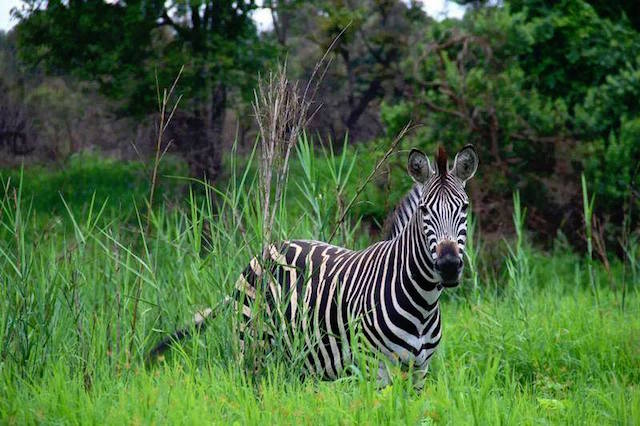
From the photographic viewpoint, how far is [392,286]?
4707 mm

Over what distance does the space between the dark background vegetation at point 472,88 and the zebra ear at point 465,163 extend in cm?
268

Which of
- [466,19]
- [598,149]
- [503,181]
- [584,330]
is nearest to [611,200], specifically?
[598,149]

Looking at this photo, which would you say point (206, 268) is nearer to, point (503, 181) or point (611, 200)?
point (503, 181)

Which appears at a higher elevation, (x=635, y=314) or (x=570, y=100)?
(x=570, y=100)

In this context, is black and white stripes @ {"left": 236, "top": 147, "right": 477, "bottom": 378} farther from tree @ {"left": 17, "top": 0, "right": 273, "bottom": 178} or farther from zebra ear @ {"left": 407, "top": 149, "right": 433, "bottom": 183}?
tree @ {"left": 17, "top": 0, "right": 273, "bottom": 178}

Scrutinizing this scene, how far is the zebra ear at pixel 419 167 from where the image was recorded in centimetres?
475

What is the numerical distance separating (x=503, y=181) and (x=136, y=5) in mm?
6855

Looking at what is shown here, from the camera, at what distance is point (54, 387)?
4184 millimetres

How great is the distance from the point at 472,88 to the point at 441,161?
21.2ft

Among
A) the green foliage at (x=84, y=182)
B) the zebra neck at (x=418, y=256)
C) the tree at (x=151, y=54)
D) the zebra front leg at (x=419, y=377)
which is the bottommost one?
the zebra front leg at (x=419, y=377)

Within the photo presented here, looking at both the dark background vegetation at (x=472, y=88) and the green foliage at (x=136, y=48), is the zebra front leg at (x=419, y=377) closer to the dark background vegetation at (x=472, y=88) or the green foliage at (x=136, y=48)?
the dark background vegetation at (x=472, y=88)

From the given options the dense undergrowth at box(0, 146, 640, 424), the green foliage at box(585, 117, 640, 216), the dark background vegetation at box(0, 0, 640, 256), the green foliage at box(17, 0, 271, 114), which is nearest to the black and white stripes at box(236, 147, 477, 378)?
the dense undergrowth at box(0, 146, 640, 424)

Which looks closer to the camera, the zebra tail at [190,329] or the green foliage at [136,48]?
the zebra tail at [190,329]

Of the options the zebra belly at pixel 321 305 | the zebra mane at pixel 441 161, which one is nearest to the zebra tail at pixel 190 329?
the zebra belly at pixel 321 305
